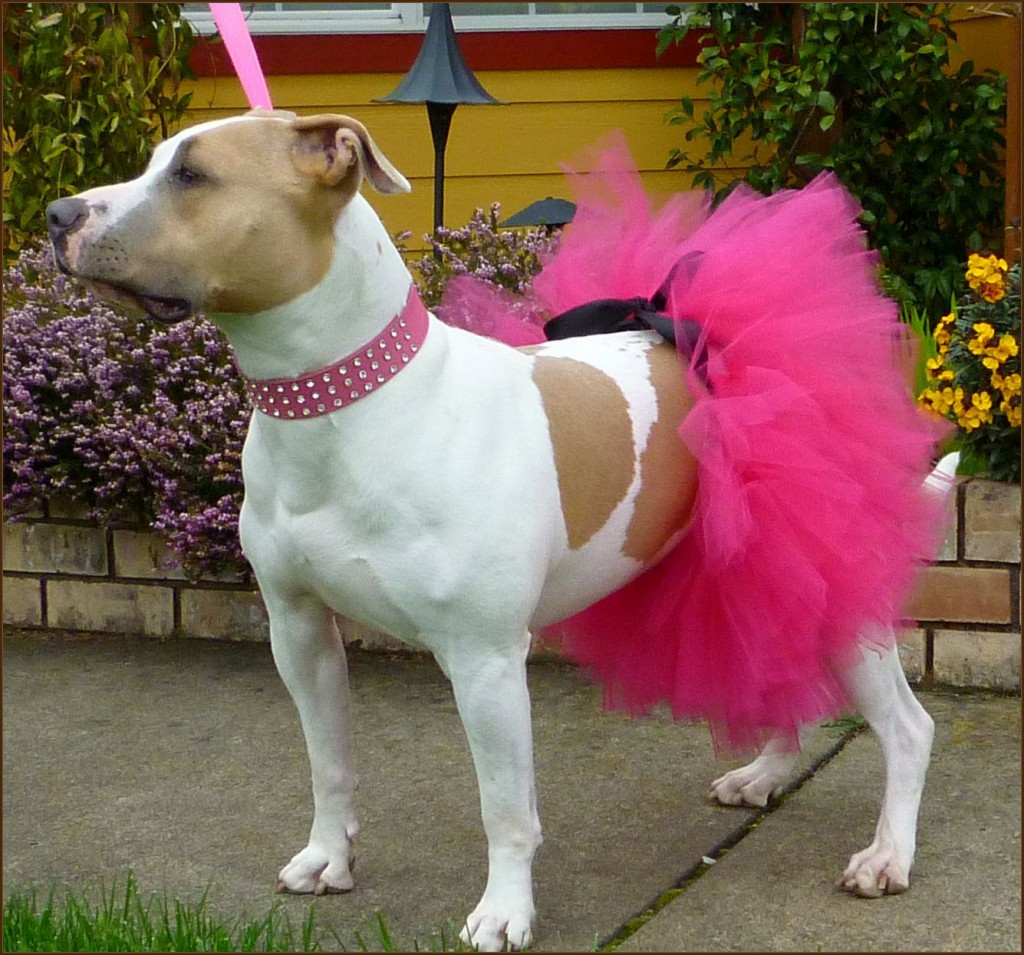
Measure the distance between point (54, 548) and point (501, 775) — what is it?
2482 mm

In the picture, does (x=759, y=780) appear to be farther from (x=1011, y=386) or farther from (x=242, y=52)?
(x=242, y=52)

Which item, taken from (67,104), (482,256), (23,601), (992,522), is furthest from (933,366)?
(67,104)

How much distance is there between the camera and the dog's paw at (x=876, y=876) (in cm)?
279

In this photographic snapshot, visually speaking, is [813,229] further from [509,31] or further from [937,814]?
[509,31]

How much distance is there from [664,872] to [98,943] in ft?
3.64

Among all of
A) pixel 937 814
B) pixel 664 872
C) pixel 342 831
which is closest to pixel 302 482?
Answer: pixel 342 831

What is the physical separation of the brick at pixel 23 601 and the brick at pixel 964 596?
2.66 meters

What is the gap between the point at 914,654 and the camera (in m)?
4.00

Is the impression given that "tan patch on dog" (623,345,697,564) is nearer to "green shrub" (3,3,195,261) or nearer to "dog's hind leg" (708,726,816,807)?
"dog's hind leg" (708,726,816,807)

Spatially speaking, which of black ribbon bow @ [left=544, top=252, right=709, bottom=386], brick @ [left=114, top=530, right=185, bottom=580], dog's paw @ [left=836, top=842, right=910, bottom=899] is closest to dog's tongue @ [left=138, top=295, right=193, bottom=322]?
black ribbon bow @ [left=544, top=252, right=709, bottom=386]

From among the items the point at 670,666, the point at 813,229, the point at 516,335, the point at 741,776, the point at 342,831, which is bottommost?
the point at 741,776

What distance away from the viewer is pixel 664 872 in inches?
116

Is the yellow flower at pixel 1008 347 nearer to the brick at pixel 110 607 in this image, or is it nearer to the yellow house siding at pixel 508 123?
the brick at pixel 110 607

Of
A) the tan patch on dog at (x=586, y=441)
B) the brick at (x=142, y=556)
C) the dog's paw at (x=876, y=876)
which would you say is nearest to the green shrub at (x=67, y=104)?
the brick at (x=142, y=556)
